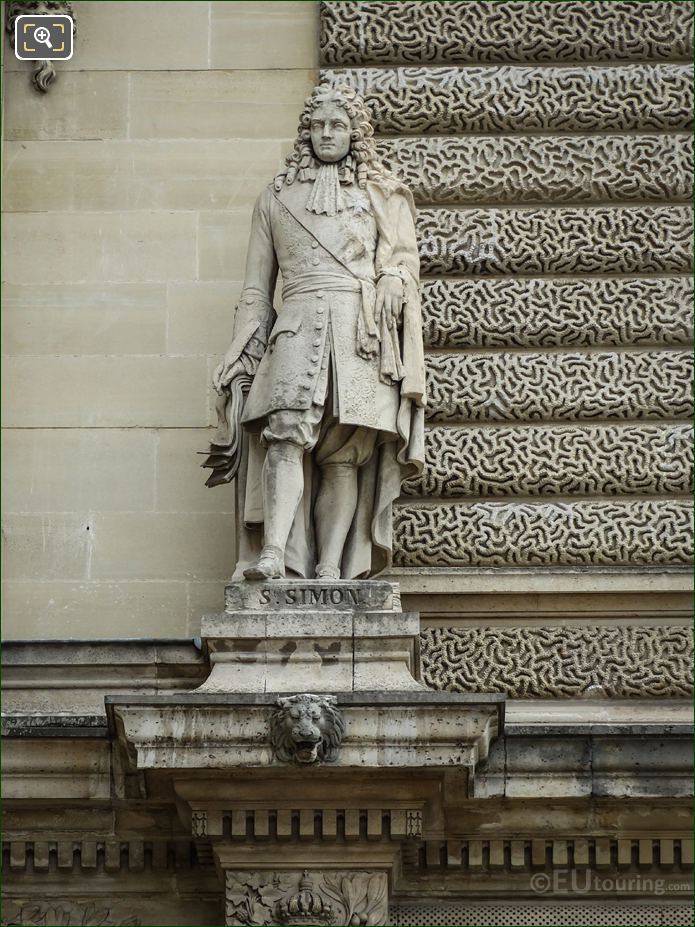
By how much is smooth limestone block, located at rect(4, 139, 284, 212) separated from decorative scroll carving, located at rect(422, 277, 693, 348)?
3.27 ft

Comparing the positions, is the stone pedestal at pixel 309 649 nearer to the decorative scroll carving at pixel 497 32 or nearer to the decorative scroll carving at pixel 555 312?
the decorative scroll carving at pixel 555 312

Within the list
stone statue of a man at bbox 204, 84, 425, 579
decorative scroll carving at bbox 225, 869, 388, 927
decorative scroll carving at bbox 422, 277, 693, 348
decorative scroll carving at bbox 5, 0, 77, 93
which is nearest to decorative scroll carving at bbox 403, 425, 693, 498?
decorative scroll carving at bbox 422, 277, 693, 348

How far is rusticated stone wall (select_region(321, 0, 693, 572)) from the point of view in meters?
10.9

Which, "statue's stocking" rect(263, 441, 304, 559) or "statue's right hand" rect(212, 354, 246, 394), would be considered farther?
"statue's right hand" rect(212, 354, 246, 394)

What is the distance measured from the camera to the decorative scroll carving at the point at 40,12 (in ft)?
38.1

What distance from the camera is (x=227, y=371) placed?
1020cm

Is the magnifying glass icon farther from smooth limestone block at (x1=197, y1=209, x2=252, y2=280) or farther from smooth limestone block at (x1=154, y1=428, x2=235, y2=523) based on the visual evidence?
smooth limestone block at (x1=154, y1=428, x2=235, y2=523)

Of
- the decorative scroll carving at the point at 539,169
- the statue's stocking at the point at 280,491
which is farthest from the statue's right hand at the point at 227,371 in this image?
the decorative scroll carving at the point at 539,169

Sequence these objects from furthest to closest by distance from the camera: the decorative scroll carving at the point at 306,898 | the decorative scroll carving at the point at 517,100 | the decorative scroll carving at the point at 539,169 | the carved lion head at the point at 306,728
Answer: the decorative scroll carving at the point at 517,100
the decorative scroll carving at the point at 539,169
the decorative scroll carving at the point at 306,898
the carved lion head at the point at 306,728

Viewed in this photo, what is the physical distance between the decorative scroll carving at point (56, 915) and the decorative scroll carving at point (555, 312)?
2995 mm

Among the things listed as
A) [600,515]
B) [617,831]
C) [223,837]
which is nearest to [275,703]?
[223,837]

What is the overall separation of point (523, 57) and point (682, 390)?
69.6 inches

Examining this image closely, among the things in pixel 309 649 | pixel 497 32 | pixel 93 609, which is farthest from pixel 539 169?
pixel 309 649

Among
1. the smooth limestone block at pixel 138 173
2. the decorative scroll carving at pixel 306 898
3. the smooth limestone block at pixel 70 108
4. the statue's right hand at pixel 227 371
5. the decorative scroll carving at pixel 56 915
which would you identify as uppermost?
the smooth limestone block at pixel 70 108
